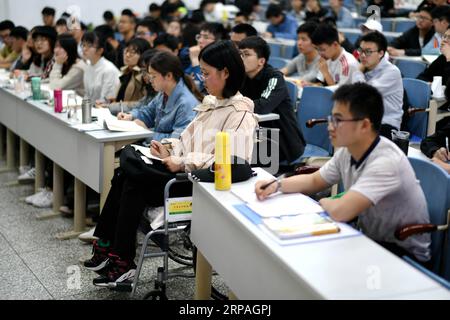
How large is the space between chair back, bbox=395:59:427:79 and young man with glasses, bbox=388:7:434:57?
418mm

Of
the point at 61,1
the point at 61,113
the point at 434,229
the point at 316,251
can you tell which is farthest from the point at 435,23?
the point at 61,1

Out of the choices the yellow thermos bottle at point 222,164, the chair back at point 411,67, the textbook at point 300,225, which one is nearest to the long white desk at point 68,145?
the yellow thermos bottle at point 222,164

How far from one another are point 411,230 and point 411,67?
3376mm

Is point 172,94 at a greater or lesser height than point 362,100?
lesser

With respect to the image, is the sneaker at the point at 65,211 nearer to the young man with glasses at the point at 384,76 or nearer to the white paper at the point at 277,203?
the white paper at the point at 277,203

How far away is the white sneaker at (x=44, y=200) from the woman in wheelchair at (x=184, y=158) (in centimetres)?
135

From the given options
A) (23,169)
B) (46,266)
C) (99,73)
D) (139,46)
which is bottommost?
(46,266)

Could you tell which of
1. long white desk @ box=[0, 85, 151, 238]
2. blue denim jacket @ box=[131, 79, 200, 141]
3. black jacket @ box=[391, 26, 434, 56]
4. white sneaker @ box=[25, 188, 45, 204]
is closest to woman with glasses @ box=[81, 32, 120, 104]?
long white desk @ box=[0, 85, 151, 238]

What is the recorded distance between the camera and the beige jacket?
261 centimetres

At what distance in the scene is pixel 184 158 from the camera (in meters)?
2.75

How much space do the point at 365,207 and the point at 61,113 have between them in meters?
2.43

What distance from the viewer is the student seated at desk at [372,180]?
1925mm

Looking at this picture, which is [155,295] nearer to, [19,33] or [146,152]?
[146,152]

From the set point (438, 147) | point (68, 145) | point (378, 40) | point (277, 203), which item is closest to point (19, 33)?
point (68, 145)
